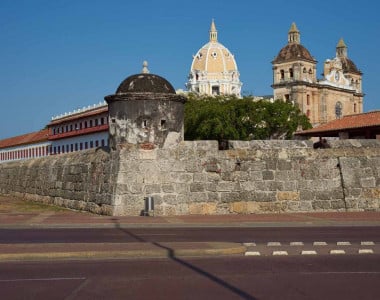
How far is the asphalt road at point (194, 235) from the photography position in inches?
527

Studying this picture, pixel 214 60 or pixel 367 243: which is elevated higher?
pixel 214 60

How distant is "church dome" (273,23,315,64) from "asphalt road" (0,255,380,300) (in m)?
112

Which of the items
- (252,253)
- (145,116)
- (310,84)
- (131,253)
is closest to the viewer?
(131,253)

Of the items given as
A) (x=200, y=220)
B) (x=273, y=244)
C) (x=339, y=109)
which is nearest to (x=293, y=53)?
(x=339, y=109)

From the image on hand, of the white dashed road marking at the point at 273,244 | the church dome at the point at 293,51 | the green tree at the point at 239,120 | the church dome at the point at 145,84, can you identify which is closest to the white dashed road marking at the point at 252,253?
the white dashed road marking at the point at 273,244

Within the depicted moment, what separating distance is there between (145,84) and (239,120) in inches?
1919

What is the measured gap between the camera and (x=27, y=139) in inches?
4786

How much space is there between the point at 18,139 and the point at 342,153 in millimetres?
111135

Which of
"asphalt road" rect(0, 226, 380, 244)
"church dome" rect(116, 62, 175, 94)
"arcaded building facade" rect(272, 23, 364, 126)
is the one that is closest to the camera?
"asphalt road" rect(0, 226, 380, 244)

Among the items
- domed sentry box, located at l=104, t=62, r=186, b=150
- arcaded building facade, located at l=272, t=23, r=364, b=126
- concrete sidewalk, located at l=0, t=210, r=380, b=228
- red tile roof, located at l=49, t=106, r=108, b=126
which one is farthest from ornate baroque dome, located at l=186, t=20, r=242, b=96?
concrete sidewalk, located at l=0, t=210, r=380, b=228

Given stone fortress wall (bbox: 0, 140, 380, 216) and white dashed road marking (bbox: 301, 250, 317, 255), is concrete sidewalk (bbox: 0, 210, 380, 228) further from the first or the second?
white dashed road marking (bbox: 301, 250, 317, 255)

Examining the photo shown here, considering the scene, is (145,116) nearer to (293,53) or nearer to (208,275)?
(208,275)

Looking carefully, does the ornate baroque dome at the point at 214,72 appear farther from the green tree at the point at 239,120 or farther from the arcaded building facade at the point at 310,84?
the green tree at the point at 239,120

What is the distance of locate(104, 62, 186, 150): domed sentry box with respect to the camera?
20.7 meters
